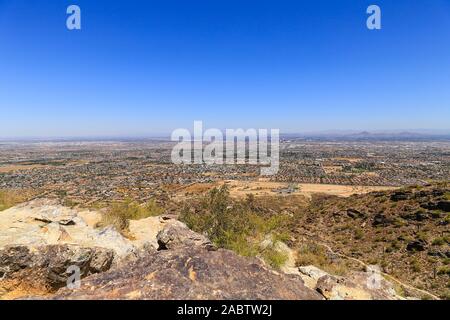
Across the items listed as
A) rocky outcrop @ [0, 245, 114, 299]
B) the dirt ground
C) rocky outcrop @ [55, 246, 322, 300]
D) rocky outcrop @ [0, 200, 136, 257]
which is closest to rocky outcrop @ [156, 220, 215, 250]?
rocky outcrop @ [0, 200, 136, 257]

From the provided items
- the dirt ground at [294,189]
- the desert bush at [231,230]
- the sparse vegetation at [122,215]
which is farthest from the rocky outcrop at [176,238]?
the dirt ground at [294,189]

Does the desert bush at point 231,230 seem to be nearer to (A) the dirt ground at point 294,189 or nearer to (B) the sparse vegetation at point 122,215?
(B) the sparse vegetation at point 122,215

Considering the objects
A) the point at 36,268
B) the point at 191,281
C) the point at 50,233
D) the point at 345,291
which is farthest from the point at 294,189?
the point at 191,281

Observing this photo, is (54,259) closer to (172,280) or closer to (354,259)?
(172,280)

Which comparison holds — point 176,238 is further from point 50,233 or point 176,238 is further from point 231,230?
point 231,230

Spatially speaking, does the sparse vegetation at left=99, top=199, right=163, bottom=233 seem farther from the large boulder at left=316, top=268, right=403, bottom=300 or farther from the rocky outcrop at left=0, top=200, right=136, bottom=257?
the large boulder at left=316, top=268, right=403, bottom=300

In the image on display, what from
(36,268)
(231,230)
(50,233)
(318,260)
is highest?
(50,233)

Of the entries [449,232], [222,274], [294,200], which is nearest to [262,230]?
[449,232]

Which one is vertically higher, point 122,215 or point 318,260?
point 122,215
